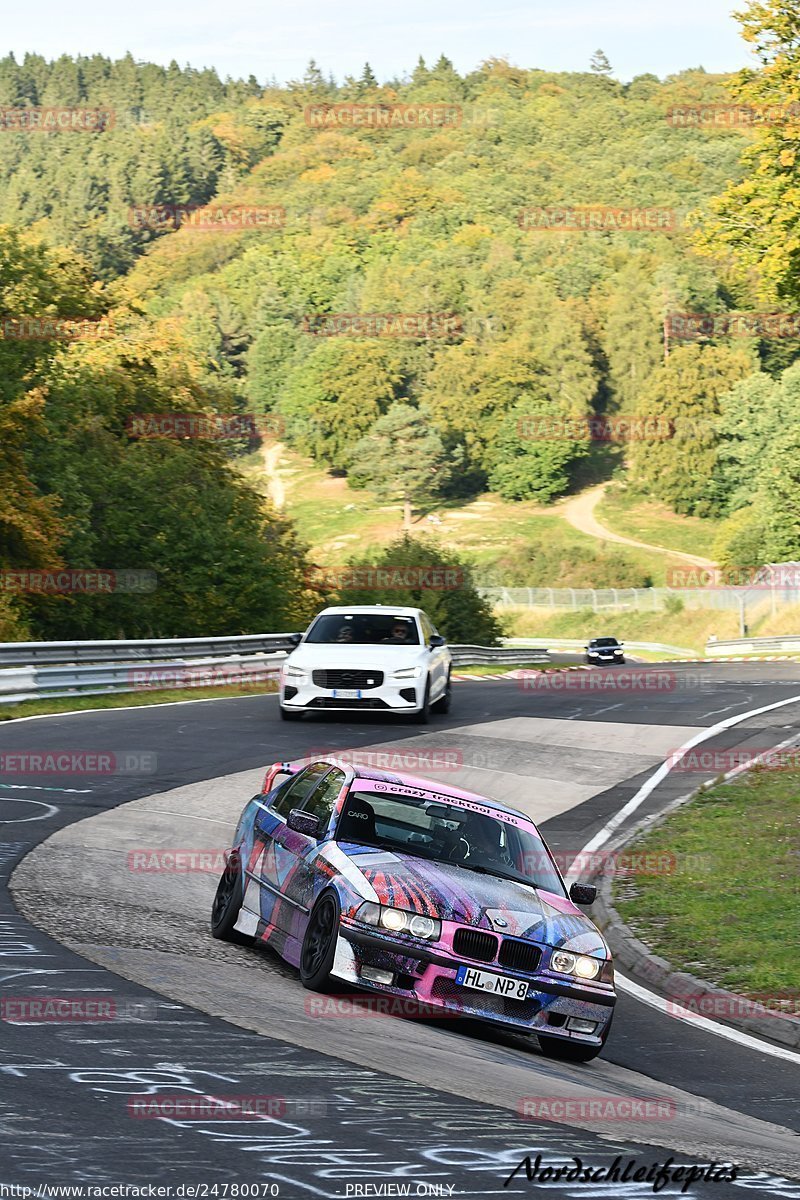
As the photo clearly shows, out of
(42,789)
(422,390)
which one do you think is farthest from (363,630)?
(422,390)

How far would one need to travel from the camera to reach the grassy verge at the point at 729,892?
1101 cm

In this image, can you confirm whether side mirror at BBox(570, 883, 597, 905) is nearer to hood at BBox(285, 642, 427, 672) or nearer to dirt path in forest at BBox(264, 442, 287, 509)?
hood at BBox(285, 642, 427, 672)

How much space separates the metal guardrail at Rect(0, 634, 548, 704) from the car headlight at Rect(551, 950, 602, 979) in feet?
55.8

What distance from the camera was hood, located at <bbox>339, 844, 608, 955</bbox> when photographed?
27.5ft

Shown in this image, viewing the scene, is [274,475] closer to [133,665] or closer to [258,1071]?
[133,665]

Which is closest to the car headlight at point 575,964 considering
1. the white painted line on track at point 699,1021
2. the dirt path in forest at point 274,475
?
the white painted line on track at point 699,1021

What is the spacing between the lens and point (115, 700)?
87.5 ft

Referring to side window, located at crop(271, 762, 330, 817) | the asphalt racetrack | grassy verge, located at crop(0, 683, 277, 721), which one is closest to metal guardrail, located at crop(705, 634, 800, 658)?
grassy verge, located at crop(0, 683, 277, 721)

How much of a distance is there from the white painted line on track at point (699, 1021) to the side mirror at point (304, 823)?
104 inches

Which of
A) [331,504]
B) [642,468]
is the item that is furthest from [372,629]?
[331,504]

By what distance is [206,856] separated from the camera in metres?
13.4

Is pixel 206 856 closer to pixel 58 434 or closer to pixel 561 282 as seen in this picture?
pixel 58 434

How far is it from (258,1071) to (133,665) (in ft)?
72.5

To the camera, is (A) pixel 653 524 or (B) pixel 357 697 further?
(A) pixel 653 524
